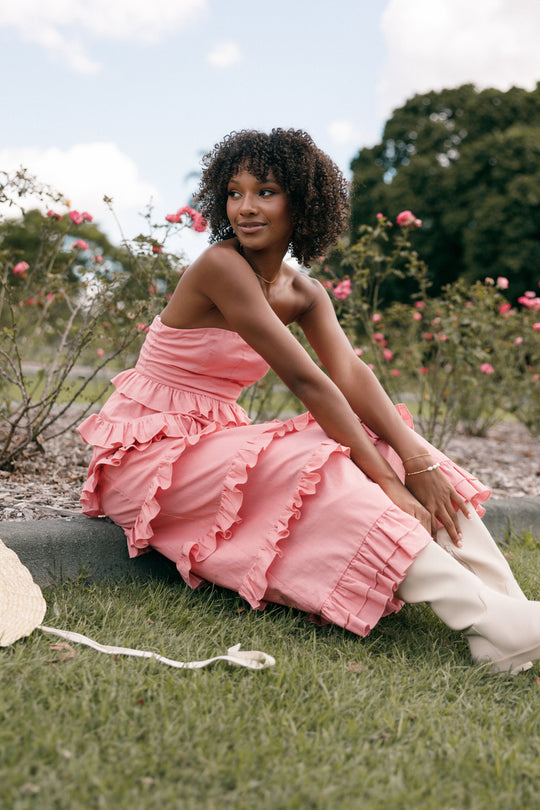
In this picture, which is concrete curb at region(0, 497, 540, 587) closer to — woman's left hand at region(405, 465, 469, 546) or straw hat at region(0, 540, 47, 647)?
straw hat at region(0, 540, 47, 647)

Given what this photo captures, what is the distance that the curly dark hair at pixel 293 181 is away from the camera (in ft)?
7.31

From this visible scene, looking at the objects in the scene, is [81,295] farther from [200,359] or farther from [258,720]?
[258,720]

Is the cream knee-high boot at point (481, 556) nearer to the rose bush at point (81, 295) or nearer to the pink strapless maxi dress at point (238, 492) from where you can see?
the pink strapless maxi dress at point (238, 492)

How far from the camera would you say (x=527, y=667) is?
186 cm

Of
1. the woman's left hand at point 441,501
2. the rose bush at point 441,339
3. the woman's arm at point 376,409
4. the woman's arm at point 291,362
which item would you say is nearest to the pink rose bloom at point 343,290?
the rose bush at point 441,339

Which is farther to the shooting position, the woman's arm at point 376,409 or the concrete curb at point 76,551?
the concrete curb at point 76,551

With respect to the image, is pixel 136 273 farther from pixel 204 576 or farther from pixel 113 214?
pixel 204 576

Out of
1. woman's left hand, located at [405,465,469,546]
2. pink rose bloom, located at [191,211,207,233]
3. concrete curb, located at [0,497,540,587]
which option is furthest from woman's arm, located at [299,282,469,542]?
pink rose bloom, located at [191,211,207,233]

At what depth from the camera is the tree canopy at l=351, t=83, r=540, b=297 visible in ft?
59.3

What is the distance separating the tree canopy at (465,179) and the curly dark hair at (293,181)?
Result: 54.2 ft

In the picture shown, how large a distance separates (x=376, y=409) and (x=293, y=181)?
2.44 ft

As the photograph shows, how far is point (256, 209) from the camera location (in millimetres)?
2221

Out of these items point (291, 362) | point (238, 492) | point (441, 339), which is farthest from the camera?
point (441, 339)

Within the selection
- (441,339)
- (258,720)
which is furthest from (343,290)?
(258,720)
